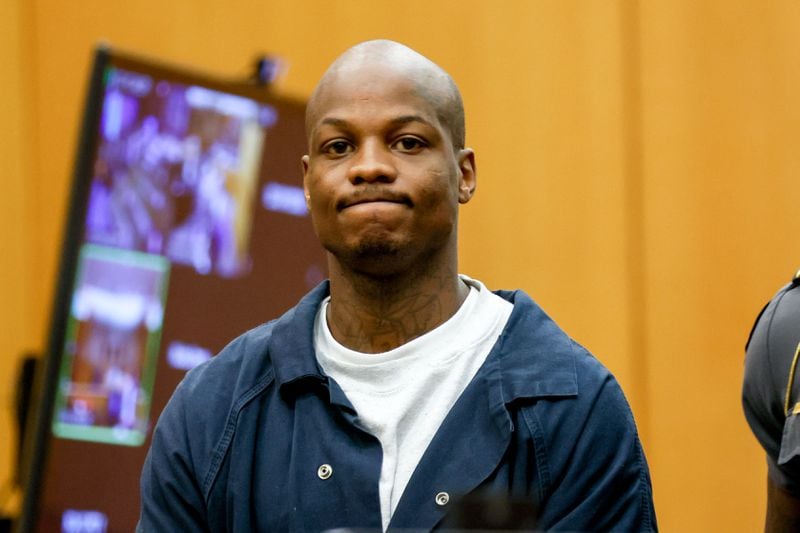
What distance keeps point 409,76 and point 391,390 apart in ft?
1.67

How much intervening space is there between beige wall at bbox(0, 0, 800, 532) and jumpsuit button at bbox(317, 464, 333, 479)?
1872 millimetres

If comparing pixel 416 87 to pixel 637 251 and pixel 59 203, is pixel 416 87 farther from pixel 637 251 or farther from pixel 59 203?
pixel 59 203

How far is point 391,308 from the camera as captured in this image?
7.98 ft

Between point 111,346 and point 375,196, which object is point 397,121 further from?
point 111,346

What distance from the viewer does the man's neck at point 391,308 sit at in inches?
95.7

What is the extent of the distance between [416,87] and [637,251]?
5.85 ft

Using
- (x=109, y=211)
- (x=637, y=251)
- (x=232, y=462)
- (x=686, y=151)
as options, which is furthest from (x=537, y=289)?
(x=232, y=462)

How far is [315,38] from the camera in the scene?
15.1 feet

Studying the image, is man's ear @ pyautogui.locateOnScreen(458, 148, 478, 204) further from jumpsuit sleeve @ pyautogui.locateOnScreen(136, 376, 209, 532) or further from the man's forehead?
jumpsuit sleeve @ pyautogui.locateOnScreen(136, 376, 209, 532)

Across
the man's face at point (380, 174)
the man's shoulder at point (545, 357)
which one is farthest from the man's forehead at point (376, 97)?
the man's shoulder at point (545, 357)

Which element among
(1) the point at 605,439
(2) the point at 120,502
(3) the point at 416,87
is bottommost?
(2) the point at 120,502

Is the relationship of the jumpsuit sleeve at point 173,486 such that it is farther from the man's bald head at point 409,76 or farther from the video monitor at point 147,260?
the video monitor at point 147,260

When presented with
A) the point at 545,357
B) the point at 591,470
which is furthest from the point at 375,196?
the point at 591,470

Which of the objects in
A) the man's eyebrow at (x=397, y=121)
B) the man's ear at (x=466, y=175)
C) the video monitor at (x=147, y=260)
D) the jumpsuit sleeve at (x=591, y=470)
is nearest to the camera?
the jumpsuit sleeve at (x=591, y=470)
